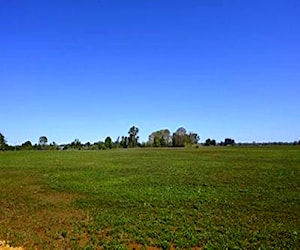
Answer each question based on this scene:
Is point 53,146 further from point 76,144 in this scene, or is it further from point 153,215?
point 153,215

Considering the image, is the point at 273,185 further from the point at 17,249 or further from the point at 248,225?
the point at 17,249

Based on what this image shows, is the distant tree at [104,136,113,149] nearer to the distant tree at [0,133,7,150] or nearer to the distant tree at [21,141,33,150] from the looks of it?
the distant tree at [21,141,33,150]

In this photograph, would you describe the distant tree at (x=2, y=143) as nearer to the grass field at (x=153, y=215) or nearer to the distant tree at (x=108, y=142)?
the distant tree at (x=108, y=142)

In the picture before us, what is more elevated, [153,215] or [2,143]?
[2,143]

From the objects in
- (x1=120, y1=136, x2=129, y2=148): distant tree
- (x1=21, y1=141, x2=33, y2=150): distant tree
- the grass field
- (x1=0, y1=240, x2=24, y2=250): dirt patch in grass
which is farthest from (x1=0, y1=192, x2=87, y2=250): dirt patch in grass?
(x1=120, y1=136, x2=129, y2=148): distant tree

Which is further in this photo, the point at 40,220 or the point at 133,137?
the point at 133,137

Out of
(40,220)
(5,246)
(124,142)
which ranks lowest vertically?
(5,246)

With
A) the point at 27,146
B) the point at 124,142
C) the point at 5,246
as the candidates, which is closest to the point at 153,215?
the point at 5,246

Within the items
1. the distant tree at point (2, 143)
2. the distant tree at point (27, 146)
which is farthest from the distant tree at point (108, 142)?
the distant tree at point (2, 143)

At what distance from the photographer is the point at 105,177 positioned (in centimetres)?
3453

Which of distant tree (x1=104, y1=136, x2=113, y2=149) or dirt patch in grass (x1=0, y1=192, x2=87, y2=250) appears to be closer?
dirt patch in grass (x1=0, y1=192, x2=87, y2=250)

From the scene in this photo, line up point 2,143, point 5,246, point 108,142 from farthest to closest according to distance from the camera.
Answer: point 108,142 < point 2,143 < point 5,246

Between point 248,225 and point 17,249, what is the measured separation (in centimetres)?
935

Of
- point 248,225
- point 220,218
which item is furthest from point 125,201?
point 248,225
